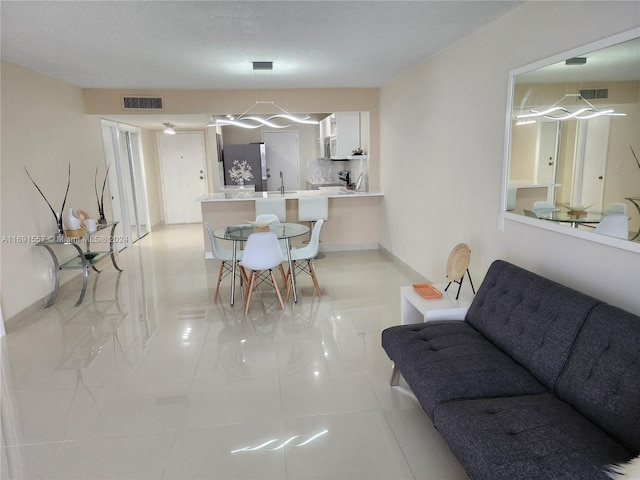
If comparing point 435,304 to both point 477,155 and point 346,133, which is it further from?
point 346,133

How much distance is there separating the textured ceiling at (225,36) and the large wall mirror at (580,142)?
2.16ft

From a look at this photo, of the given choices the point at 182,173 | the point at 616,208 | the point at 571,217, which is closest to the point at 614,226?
the point at 616,208

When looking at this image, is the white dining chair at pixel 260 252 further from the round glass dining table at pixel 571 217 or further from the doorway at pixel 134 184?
the doorway at pixel 134 184

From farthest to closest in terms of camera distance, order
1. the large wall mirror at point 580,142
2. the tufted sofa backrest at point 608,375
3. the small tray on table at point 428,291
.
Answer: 1. the small tray on table at point 428,291
2. the large wall mirror at point 580,142
3. the tufted sofa backrest at point 608,375

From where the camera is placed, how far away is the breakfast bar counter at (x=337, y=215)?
5852mm

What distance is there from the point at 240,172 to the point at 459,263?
6.09 metres

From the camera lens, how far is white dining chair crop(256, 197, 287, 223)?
18.3 ft

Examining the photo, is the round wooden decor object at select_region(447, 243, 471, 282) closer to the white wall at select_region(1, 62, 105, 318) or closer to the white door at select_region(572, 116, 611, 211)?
the white door at select_region(572, 116, 611, 211)

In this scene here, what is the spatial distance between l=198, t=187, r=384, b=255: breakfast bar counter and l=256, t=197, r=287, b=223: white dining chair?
0.53 feet

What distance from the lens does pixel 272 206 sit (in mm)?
5613

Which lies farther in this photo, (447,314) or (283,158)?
(283,158)

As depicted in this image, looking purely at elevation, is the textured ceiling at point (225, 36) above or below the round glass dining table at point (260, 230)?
Answer: above

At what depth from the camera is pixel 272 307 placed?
3945 millimetres

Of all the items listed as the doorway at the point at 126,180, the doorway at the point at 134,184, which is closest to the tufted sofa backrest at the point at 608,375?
the doorway at the point at 126,180
